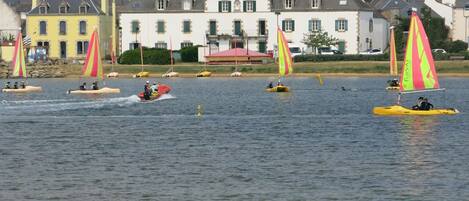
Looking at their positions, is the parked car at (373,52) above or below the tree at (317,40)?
below

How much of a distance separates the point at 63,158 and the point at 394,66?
9179 cm

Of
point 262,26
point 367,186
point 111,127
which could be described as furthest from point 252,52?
point 367,186

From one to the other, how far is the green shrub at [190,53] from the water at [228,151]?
67596mm

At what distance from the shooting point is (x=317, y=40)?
19212cm

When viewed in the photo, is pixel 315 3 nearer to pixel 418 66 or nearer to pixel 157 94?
pixel 157 94

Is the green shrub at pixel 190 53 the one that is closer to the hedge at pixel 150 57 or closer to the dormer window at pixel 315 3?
the hedge at pixel 150 57

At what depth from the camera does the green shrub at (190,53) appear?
192750mm

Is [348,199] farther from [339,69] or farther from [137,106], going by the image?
[339,69]

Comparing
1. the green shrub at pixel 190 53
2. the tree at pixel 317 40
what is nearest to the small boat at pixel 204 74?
the green shrub at pixel 190 53

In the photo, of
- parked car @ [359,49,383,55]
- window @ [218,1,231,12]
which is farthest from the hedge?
parked car @ [359,49,383,55]

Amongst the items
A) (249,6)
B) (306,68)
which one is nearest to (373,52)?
(306,68)

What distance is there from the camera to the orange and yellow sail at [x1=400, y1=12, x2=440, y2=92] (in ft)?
310

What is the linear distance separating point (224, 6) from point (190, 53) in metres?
11.0

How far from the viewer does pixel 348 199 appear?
54688 millimetres
